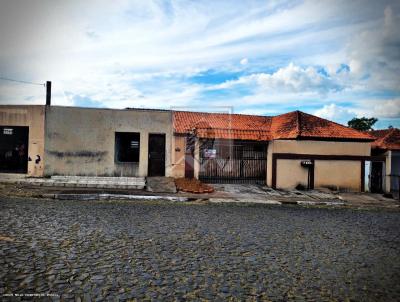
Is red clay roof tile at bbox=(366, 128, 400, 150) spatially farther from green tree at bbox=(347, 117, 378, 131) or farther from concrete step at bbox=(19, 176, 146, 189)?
green tree at bbox=(347, 117, 378, 131)

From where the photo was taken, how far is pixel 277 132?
18719 millimetres

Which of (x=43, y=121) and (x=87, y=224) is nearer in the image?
(x=87, y=224)

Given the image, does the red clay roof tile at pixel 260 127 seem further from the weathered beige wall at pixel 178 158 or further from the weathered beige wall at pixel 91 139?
the weathered beige wall at pixel 91 139

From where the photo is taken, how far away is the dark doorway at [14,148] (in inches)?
601

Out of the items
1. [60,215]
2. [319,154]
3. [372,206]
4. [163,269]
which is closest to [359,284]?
[163,269]

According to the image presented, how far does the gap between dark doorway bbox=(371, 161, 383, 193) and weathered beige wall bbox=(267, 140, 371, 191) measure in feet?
3.78

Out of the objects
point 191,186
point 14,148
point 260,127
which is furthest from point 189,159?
point 14,148

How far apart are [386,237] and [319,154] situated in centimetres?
924

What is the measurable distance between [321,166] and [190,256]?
12.9m

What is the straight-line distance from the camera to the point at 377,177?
17.1m

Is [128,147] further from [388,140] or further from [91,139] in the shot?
[388,140]

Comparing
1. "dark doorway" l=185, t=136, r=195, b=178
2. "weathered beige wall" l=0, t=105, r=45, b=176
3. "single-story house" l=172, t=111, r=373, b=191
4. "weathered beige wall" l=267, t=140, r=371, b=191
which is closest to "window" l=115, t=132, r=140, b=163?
"single-story house" l=172, t=111, r=373, b=191

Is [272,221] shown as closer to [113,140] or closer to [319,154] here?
[319,154]

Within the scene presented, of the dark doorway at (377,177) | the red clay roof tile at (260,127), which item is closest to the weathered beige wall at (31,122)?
the red clay roof tile at (260,127)
